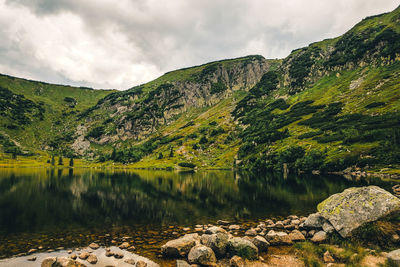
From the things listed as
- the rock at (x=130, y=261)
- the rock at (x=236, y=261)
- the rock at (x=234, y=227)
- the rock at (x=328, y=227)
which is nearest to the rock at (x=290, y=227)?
the rock at (x=328, y=227)

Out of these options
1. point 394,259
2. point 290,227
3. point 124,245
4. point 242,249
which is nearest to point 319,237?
point 290,227

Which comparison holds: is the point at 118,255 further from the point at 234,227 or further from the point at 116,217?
the point at 116,217

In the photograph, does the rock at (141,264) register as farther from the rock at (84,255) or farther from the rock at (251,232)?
the rock at (251,232)

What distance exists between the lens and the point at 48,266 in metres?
15.5

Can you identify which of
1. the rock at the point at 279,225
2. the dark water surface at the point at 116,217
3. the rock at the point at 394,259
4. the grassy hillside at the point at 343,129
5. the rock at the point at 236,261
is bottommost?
the dark water surface at the point at 116,217

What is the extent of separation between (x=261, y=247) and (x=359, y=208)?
9994mm

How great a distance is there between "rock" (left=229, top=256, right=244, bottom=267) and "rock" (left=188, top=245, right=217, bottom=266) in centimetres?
143

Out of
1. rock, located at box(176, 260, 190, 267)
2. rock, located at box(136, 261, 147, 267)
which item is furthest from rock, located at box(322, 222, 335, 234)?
rock, located at box(136, 261, 147, 267)

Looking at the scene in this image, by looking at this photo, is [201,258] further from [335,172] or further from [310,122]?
[310,122]

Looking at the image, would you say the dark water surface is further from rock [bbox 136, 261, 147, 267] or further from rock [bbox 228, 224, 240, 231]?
rock [bbox 228, 224, 240, 231]

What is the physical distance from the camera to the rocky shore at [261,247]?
16641 mm

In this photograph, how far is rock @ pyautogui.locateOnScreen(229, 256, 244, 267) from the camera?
16091 millimetres

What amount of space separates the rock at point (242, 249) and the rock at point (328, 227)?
843cm

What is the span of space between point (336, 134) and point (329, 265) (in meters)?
121
